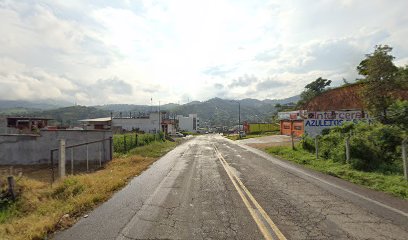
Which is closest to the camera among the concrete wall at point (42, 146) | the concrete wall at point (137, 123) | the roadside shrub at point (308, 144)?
the concrete wall at point (42, 146)

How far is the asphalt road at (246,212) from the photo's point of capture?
20.5 ft

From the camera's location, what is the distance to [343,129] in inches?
872

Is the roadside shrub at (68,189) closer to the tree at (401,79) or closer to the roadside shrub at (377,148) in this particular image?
the roadside shrub at (377,148)

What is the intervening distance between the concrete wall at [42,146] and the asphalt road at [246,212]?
11316mm

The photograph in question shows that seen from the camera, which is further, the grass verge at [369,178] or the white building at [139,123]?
the white building at [139,123]

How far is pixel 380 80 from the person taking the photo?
96.0 ft

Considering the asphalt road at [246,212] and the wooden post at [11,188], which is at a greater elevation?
the wooden post at [11,188]

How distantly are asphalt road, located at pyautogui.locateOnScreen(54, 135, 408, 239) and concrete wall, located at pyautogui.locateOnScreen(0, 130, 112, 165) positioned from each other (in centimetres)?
1132

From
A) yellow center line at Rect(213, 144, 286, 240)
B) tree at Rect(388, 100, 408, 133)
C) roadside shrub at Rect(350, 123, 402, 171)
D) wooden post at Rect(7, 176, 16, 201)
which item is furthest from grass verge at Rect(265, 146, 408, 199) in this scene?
wooden post at Rect(7, 176, 16, 201)

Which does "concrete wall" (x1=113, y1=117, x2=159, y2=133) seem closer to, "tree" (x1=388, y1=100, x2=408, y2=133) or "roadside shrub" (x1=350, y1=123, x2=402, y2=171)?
"tree" (x1=388, y1=100, x2=408, y2=133)

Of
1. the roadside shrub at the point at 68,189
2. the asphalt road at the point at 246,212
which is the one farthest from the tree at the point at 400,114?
the roadside shrub at the point at 68,189

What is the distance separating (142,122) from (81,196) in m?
90.2

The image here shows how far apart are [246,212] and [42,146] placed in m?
19.7

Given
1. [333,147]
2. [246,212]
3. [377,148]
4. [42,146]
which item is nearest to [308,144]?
[333,147]
